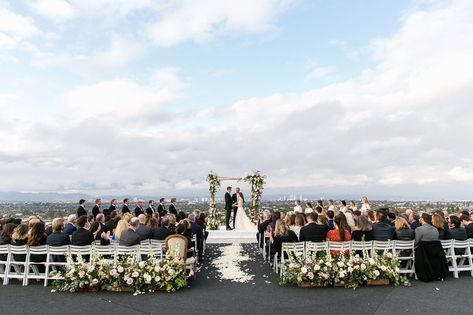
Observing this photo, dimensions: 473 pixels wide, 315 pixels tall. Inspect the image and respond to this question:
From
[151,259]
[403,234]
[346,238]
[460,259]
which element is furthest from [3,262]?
[460,259]

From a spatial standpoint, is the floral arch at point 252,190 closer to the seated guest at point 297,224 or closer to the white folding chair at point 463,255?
the seated guest at point 297,224

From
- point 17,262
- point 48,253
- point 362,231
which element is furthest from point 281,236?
point 17,262

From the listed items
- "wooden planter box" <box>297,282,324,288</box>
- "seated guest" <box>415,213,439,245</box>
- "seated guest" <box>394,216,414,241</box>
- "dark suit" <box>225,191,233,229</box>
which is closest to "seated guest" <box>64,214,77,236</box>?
"wooden planter box" <box>297,282,324,288</box>

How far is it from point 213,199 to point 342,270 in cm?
1217

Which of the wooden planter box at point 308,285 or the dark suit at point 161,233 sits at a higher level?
the dark suit at point 161,233

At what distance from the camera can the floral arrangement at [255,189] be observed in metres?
19.5

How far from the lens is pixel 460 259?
964 centimetres

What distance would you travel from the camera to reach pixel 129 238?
28.0 feet

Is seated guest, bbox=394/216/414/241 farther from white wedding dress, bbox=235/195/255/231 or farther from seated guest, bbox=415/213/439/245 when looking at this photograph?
white wedding dress, bbox=235/195/255/231

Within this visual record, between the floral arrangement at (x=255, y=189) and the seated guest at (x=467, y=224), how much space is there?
1054 centimetres

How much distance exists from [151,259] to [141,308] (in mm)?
1417

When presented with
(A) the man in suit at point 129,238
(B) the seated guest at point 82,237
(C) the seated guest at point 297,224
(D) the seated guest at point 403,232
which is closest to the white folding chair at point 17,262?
(B) the seated guest at point 82,237

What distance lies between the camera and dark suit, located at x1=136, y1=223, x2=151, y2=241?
30.9ft

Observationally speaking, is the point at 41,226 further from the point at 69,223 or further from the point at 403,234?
the point at 403,234
